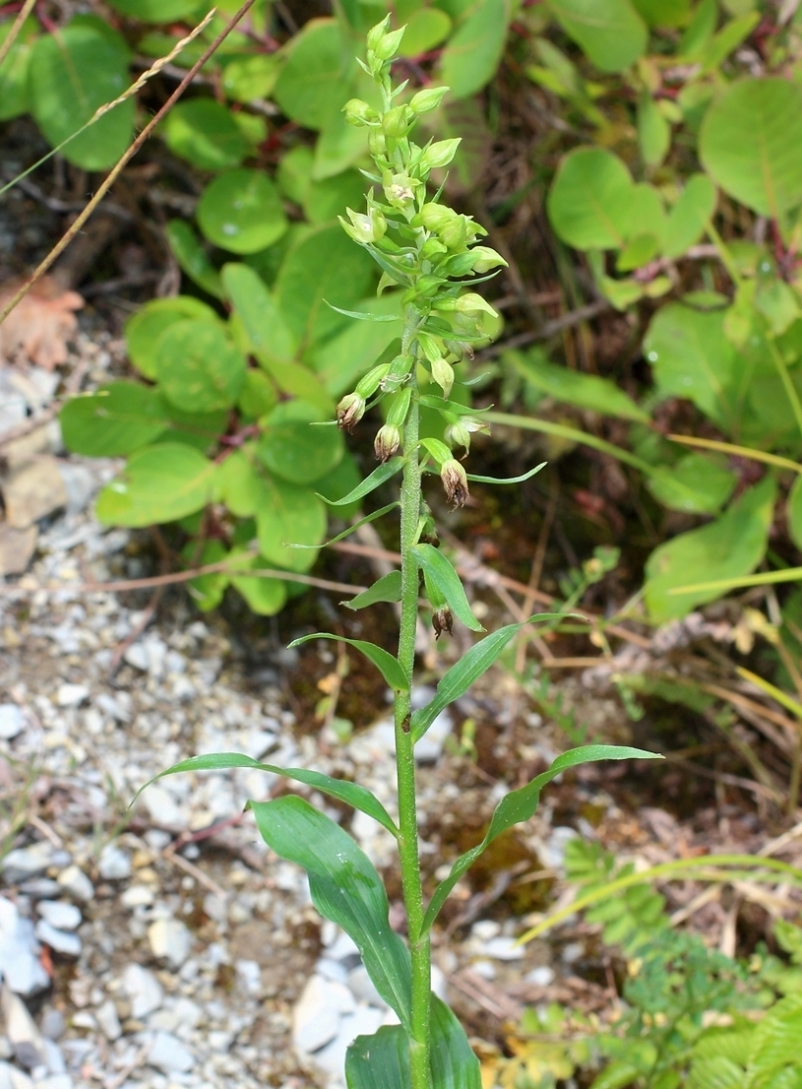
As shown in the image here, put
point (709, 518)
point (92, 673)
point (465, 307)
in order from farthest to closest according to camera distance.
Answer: point (709, 518), point (92, 673), point (465, 307)

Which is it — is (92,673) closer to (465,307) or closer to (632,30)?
(465,307)

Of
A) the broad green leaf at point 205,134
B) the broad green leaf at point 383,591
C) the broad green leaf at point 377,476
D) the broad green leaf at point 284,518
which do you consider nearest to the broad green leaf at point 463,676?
the broad green leaf at point 383,591

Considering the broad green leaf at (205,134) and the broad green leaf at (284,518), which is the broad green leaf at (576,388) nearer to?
the broad green leaf at (284,518)

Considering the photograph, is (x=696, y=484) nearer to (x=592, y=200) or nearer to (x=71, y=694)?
(x=592, y=200)

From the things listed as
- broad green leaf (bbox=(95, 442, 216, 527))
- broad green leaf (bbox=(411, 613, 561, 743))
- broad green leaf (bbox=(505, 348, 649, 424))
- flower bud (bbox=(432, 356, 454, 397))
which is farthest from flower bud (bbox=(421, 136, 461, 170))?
broad green leaf (bbox=(505, 348, 649, 424))

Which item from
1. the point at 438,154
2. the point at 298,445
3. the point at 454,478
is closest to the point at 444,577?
the point at 454,478

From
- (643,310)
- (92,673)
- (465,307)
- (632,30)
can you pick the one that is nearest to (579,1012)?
(92,673)

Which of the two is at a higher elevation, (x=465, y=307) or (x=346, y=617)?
(x=465, y=307)

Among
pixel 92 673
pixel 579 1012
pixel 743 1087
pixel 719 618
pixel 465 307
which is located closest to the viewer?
pixel 465 307
